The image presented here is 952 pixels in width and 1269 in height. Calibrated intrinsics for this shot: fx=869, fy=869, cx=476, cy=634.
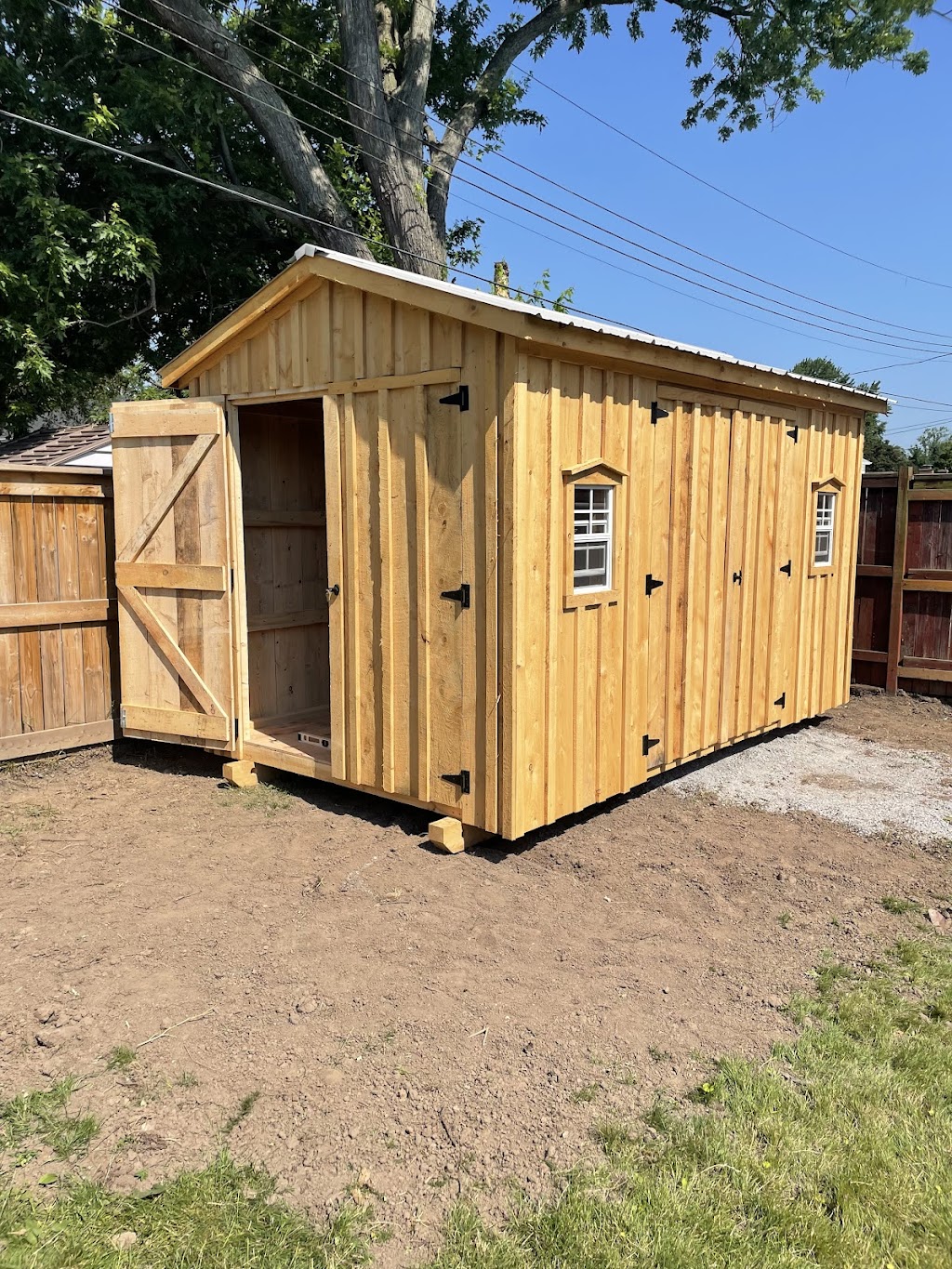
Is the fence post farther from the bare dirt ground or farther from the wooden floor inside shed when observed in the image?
the wooden floor inside shed

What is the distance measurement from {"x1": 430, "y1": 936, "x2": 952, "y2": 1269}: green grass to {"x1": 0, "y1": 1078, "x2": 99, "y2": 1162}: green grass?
114 cm

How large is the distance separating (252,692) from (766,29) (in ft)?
47.8

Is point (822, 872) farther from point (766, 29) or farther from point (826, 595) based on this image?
point (766, 29)

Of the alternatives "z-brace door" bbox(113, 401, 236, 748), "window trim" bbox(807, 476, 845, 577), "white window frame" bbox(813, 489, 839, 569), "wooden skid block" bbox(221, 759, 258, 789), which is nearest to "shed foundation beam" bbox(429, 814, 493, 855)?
"wooden skid block" bbox(221, 759, 258, 789)

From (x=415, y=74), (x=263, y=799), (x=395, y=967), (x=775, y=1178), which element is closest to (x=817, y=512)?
(x=263, y=799)

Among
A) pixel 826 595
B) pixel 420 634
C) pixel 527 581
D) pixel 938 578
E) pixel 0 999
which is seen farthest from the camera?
pixel 938 578

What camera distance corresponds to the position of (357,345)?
5109 mm

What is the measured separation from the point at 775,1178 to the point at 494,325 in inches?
142

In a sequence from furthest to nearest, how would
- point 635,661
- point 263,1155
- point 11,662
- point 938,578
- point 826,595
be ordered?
point 938,578
point 826,595
point 11,662
point 635,661
point 263,1155

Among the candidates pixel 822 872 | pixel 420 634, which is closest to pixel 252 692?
pixel 420 634

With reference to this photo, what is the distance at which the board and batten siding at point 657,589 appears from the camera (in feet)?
14.9

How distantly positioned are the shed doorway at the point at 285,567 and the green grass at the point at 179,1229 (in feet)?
13.5

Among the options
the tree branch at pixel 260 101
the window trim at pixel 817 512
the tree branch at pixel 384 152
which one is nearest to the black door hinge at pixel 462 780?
the window trim at pixel 817 512

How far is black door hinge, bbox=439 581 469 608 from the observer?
4680 millimetres
